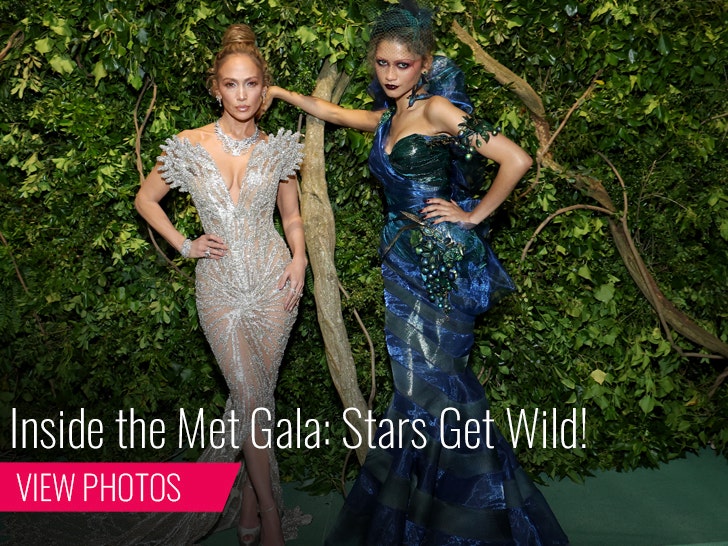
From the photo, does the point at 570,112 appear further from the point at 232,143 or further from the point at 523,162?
the point at 232,143

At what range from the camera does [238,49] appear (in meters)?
3.25

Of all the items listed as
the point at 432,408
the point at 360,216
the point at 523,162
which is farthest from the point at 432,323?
the point at 360,216

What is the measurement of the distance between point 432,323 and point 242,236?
0.85m

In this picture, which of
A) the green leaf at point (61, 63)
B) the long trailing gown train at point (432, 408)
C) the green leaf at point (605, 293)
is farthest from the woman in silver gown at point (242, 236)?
the green leaf at point (605, 293)

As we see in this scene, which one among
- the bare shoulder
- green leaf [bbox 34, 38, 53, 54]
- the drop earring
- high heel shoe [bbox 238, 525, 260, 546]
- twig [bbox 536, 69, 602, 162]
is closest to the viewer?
the bare shoulder

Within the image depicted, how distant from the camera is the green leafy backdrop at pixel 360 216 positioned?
376 cm

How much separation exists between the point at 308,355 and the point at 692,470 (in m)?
2.06

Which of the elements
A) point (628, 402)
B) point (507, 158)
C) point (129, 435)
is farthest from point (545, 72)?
point (129, 435)

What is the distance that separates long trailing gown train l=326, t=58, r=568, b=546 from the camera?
3270mm

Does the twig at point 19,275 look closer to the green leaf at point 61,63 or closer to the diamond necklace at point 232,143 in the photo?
the green leaf at point 61,63

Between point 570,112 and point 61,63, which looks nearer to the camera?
point 61,63

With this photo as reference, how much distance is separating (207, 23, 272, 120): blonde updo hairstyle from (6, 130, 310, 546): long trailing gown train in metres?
0.26

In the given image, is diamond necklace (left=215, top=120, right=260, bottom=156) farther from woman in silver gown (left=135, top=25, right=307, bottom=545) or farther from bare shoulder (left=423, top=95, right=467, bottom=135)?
bare shoulder (left=423, top=95, right=467, bottom=135)

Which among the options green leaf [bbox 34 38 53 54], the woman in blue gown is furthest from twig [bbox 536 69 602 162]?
green leaf [bbox 34 38 53 54]
